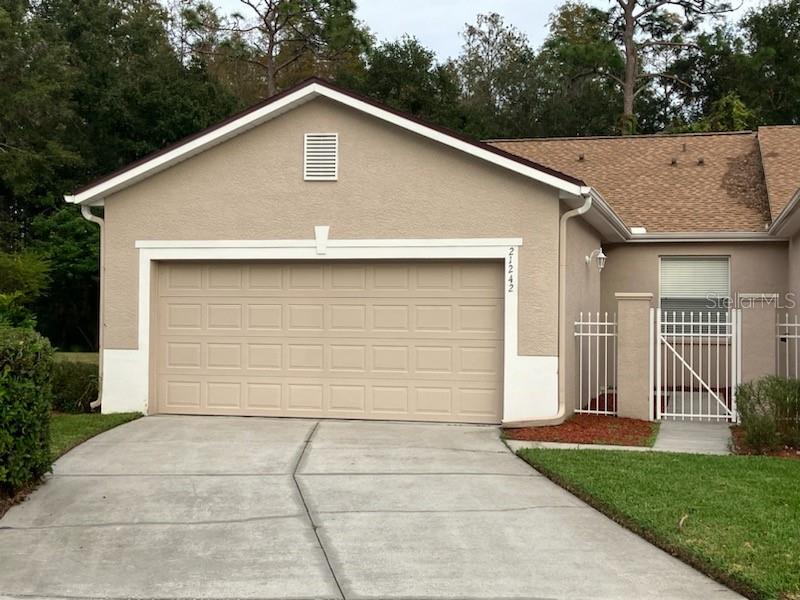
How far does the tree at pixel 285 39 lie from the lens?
34.2 metres

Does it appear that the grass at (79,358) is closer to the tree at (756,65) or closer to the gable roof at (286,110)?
the gable roof at (286,110)

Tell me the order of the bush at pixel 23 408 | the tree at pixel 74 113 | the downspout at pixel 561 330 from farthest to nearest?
the tree at pixel 74 113
the downspout at pixel 561 330
the bush at pixel 23 408

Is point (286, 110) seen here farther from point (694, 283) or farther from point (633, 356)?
point (694, 283)

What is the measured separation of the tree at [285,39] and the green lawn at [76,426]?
24.4 m

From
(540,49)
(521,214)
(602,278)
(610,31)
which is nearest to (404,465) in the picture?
(521,214)

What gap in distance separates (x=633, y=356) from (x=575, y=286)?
136cm

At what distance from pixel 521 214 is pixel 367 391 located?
3.22 meters

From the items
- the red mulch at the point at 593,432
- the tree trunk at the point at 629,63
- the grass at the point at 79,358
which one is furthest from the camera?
the tree trunk at the point at 629,63

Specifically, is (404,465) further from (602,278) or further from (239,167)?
(602,278)

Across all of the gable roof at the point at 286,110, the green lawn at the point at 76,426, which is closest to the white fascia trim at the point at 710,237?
the gable roof at the point at 286,110

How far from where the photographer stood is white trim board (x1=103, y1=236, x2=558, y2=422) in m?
11.0

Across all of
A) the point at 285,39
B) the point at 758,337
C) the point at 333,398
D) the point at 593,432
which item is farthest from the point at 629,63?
the point at 333,398

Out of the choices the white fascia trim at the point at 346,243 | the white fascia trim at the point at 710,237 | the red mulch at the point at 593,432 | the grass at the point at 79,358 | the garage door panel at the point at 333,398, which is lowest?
the red mulch at the point at 593,432

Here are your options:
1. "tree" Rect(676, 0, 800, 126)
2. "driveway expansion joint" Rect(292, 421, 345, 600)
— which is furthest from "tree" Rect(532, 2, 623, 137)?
"driveway expansion joint" Rect(292, 421, 345, 600)
